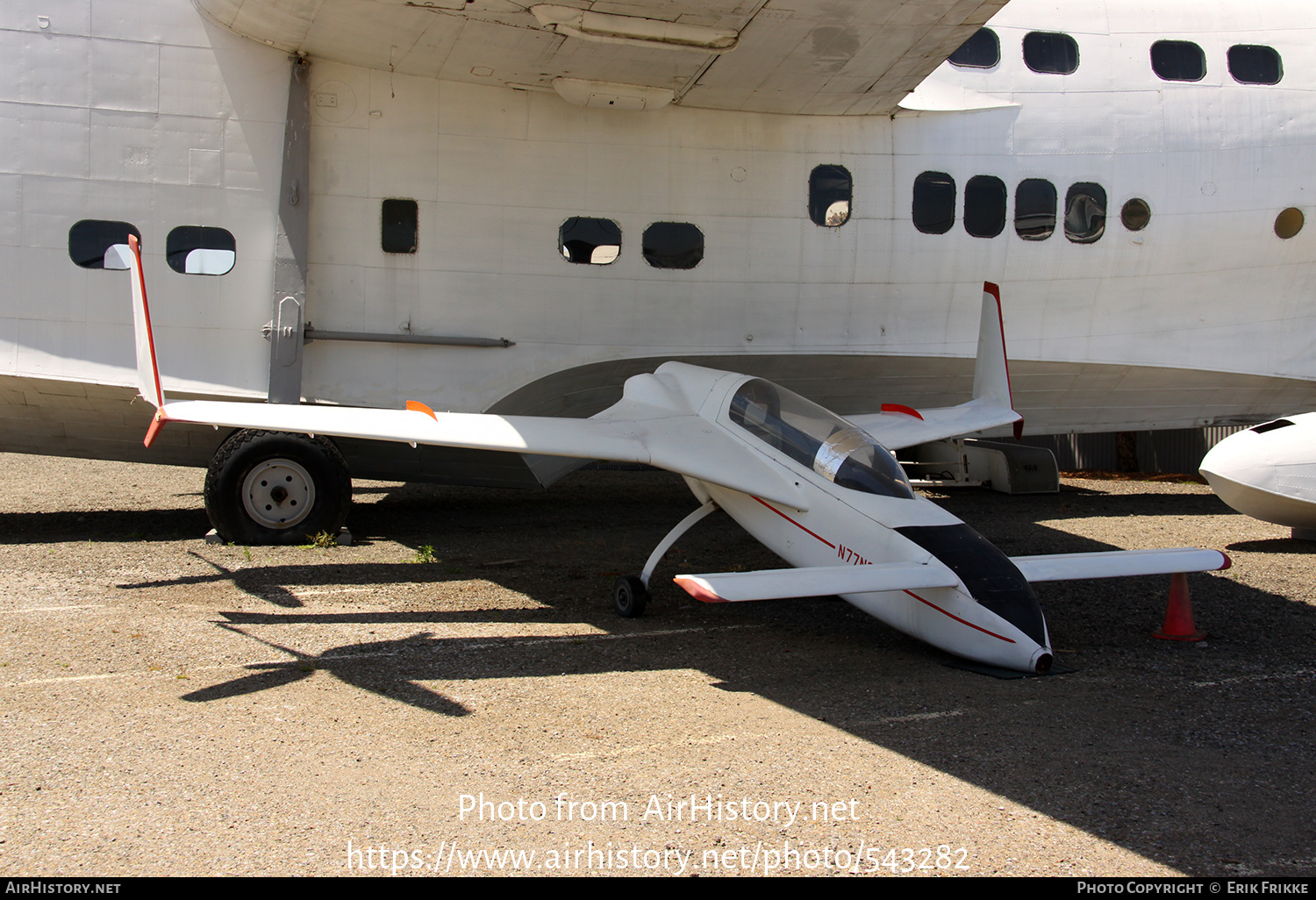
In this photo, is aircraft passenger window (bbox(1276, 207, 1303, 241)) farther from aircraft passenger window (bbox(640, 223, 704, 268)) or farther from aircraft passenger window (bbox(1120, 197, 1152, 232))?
aircraft passenger window (bbox(640, 223, 704, 268))

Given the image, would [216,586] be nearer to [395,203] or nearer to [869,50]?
[395,203]

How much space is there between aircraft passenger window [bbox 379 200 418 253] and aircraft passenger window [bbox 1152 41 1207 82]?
26.2 feet

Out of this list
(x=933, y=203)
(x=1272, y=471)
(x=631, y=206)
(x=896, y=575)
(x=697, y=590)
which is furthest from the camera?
(x=933, y=203)

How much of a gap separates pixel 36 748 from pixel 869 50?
295 inches

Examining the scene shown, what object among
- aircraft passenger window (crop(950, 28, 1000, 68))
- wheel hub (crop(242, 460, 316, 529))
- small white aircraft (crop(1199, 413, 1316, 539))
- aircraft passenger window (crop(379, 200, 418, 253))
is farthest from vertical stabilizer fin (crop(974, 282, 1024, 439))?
wheel hub (crop(242, 460, 316, 529))

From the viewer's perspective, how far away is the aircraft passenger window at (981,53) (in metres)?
9.95

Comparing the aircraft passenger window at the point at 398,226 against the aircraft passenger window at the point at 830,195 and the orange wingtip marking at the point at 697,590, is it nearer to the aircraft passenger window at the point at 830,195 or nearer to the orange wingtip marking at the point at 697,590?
the aircraft passenger window at the point at 830,195

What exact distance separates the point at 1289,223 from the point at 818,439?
7.33 m

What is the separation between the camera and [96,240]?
8.29m

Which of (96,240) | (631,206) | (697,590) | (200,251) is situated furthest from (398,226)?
(697,590)

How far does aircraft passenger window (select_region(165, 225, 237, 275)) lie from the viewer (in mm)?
8430

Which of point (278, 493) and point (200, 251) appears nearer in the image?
point (200, 251)

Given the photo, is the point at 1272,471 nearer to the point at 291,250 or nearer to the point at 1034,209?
the point at 1034,209

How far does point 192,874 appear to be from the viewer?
3.34 metres
